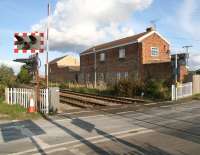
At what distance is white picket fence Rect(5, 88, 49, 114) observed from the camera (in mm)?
14773

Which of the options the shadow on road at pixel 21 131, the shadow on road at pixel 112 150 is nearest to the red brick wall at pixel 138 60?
the shadow on road at pixel 21 131

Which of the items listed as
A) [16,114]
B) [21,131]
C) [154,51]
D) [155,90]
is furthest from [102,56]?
[21,131]

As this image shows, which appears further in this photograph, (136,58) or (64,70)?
(64,70)

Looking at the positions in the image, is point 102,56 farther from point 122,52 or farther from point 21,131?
point 21,131

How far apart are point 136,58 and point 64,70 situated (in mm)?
28700

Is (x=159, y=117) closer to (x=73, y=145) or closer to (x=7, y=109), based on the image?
(x=73, y=145)

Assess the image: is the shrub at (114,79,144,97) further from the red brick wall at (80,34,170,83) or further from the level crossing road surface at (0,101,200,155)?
the level crossing road surface at (0,101,200,155)

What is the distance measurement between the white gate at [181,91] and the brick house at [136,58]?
7755 millimetres

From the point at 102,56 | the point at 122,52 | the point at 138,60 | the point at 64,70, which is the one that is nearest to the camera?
the point at 138,60

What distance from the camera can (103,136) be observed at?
906cm

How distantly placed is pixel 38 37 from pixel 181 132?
7899 millimetres

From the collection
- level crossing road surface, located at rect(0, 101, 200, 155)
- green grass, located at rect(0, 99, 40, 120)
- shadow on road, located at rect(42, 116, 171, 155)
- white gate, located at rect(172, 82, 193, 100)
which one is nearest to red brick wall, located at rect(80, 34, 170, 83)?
white gate, located at rect(172, 82, 193, 100)

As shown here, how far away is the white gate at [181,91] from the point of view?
21.7m

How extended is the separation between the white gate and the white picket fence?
33.1 feet
